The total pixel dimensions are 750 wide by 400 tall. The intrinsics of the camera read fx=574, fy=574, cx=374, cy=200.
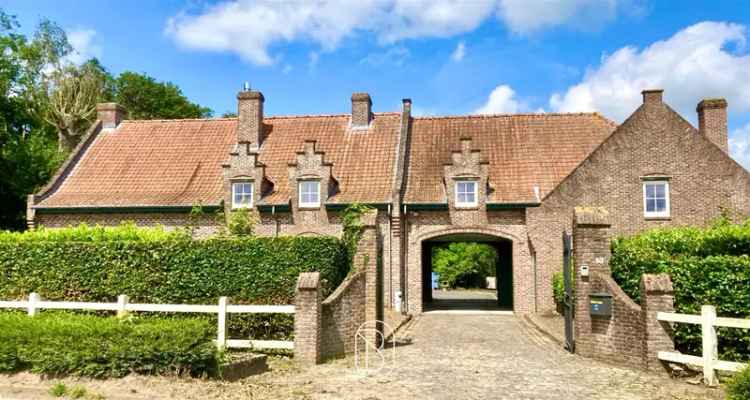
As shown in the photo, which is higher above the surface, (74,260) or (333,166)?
(333,166)

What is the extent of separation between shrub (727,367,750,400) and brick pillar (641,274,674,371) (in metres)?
3.79

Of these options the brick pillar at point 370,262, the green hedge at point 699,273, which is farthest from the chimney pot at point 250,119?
the green hedge at point 699,273

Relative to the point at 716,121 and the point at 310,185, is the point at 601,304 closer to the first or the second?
the point at 310,185

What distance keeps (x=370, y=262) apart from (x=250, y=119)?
15.1 metres

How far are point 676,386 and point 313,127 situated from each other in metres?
20.1

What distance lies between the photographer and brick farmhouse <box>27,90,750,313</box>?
67.6 feet

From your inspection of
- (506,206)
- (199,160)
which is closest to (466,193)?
(506,206)

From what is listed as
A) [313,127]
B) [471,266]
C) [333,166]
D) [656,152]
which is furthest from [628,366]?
[471,266]

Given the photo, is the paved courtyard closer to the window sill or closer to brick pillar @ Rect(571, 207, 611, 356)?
brick pillar @ Rect(571, 207, 611, 356)

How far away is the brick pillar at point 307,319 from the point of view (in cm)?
1110

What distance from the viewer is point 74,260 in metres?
13.6

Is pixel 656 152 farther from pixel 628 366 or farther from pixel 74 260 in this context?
pixel 74 260

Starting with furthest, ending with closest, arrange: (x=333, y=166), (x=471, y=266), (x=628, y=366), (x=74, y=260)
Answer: (x=471, y=266), (x=333, y=166), (x=74, y=260), (x=628, y=366)

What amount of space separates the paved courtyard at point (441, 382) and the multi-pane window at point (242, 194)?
11.8 metres
